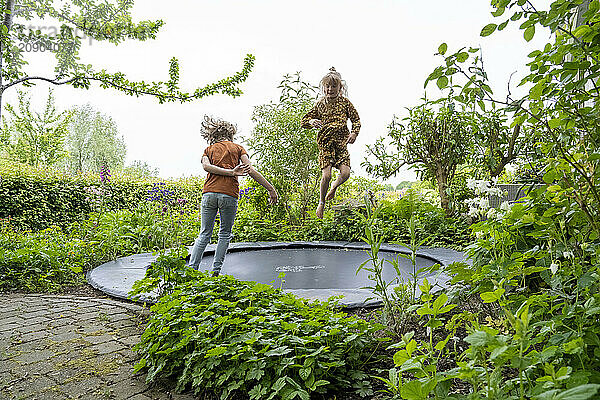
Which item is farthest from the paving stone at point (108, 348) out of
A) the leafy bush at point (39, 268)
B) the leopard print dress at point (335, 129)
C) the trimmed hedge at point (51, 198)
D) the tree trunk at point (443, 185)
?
the trimmed hedge at point (51, 198)

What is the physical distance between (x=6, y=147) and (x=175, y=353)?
18.1 m

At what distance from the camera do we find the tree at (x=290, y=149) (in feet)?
26.2

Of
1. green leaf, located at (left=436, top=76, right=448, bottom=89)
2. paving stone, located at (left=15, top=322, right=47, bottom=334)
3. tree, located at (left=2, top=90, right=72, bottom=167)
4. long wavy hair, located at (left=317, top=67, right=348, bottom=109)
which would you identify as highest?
tree, located at (left=2, top=90, right=72, bottom=167)

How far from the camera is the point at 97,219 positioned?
6723mm

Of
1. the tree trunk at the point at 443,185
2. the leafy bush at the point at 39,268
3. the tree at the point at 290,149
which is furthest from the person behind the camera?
the tree at the point at 290,149

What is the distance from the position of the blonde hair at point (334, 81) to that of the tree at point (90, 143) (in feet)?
78.7

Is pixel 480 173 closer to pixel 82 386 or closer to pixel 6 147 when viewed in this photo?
pixel 82 386

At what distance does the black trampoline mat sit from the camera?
3.89m

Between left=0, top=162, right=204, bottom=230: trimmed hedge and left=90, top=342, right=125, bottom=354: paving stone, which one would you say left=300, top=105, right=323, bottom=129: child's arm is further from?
left=90, top=342, right=125, bottom=354: paving stone

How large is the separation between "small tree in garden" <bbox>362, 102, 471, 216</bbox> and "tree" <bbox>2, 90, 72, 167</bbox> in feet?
44.2

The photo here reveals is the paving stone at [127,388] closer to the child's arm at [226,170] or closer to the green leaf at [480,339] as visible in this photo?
the green leaf at [480,339]

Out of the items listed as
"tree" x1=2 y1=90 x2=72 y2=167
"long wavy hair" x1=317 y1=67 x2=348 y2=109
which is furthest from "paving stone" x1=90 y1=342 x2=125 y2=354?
"tree" x1=2 y1=90 x2=72 y2=167

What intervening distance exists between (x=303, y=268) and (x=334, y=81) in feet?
8.16

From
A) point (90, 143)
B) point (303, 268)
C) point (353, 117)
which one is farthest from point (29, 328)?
point (90, 143)
